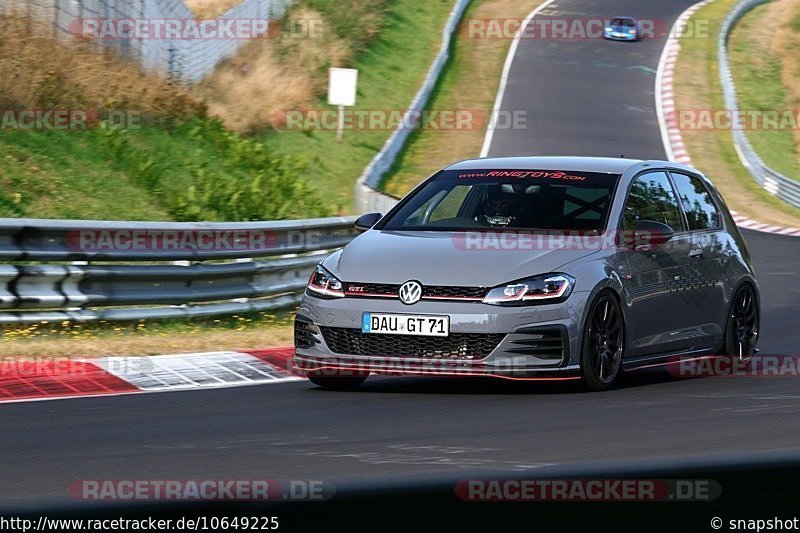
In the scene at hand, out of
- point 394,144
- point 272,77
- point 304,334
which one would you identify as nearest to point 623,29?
point 272,77

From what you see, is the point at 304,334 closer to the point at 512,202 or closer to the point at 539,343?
the point at 539,343

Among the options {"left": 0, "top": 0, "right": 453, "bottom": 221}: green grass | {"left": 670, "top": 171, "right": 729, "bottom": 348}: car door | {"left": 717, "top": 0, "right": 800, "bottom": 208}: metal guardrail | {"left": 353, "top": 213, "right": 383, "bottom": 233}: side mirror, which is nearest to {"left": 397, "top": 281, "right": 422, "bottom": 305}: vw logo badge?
{"left": 353, "top": 213, "right": 383, "bottom": 233}: side mirror

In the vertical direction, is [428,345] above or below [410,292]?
below

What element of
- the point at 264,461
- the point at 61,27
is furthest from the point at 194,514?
the point at 61,27

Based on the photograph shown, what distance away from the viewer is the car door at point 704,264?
1061cm

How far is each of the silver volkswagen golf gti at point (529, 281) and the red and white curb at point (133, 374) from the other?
3.20 ft

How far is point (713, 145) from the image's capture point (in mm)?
39938

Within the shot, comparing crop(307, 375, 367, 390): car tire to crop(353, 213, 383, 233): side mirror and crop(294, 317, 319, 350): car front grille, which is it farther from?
crop(353, 213, 383, 233): side mirror

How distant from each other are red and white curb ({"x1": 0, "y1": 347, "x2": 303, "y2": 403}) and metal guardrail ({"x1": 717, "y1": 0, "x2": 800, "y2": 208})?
24672 mm

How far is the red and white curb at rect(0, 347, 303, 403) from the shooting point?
9.69m

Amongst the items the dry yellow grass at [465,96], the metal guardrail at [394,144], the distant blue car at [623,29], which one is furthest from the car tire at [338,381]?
the distant blue car at [623,29]

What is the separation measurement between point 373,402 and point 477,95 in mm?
34483

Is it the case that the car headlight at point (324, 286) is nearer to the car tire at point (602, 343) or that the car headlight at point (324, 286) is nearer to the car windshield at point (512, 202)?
the car windshield at point (512, 202)

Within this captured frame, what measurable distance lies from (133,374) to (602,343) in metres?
3.22
